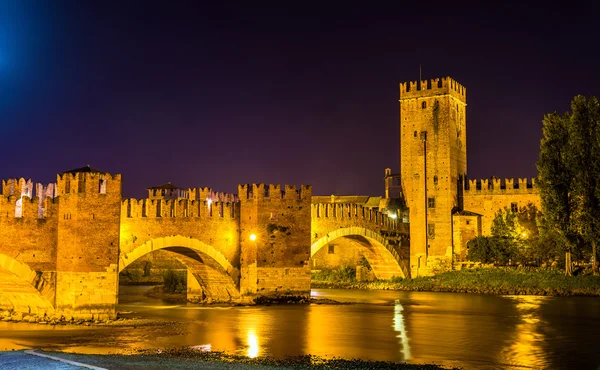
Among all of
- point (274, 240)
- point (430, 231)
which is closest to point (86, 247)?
point (274, 240)

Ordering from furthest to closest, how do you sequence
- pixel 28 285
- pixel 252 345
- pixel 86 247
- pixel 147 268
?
pixel 147 268 < pixel 86 247 < pixel 28 285 < pixel 252 345

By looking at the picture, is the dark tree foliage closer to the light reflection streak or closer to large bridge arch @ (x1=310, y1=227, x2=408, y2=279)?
large bridge arch @ (x1=310, y1=227, x2=408, y2=279)

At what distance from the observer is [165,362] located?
49.2 feet

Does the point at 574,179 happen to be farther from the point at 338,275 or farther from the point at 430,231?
the point at 338,275

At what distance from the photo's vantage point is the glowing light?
1689 cm

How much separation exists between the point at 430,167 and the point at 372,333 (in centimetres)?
2606

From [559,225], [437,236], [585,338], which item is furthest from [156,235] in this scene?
[437,236]

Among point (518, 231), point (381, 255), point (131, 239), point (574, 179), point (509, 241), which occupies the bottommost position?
point (381, 255)

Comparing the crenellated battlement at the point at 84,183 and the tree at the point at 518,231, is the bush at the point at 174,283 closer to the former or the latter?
the crenellated battlement at the point at 84,183

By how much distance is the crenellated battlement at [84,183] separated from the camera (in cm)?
2292

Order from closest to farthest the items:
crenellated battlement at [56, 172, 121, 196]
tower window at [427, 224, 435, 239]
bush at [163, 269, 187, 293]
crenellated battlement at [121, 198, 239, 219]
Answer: crenellated battlement at [56, 172, 121, 196] → crenellated battlement at [121, 198, 239, 219] → bush at [163, 269, 187, 293] → tower window at [427, 224, 435, 239]

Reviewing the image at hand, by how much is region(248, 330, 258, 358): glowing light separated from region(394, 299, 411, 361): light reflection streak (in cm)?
339

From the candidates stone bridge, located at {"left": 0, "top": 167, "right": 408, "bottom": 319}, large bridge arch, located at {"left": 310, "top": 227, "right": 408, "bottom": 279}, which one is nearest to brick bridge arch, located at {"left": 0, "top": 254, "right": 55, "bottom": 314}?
stone bridge, located at {"left": 0, "top": 167, "right": 408, "bottom": 319}

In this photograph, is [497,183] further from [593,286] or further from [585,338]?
[585,338]
